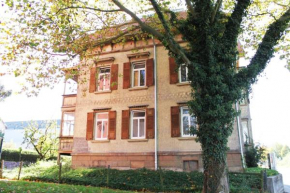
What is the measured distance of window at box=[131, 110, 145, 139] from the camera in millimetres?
16531

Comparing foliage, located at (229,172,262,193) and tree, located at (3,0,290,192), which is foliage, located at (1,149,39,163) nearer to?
tree, located at (3,0,290,192)

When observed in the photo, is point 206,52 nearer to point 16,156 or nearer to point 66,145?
point 66,145

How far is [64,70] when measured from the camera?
1207 cm

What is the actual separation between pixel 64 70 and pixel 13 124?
78665 mm

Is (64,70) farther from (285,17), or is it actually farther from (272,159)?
(272,159)

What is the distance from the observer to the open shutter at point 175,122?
1524 cm

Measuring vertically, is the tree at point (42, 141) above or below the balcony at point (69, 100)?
below

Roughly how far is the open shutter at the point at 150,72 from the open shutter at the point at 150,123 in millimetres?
1957

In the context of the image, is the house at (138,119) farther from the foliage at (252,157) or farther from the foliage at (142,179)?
the foliage at (142,179)

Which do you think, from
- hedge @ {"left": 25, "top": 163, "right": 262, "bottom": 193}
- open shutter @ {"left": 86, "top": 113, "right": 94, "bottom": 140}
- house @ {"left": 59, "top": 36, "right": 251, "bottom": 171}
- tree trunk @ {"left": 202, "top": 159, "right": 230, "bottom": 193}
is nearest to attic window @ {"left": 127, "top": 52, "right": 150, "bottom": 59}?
house @ {"left": 59, "top": 36, "right": 251, "bottom": 171}

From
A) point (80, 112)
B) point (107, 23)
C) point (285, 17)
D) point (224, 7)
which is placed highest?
point (224, 7)

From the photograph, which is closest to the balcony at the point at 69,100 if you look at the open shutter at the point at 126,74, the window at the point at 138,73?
the open shutter at the point at 126,74

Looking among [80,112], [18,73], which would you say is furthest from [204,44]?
[80,112]

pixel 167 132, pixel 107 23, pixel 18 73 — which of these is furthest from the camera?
pixel 167 132
